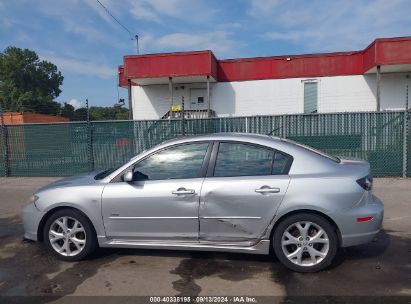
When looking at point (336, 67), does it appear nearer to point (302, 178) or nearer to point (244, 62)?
point (244, 62)

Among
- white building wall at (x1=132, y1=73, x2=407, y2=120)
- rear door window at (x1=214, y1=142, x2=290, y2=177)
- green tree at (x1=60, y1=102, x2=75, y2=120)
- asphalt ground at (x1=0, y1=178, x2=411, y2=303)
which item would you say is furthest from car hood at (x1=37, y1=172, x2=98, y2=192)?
green tree at (x1=60, y1=102, x2=75, y2=120)

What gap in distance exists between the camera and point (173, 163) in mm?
4605

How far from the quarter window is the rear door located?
0.62 feet

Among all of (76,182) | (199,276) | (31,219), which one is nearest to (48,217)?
(31,219)

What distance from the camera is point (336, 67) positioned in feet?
67.3

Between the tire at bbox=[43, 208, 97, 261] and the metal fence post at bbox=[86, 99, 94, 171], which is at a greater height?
the metal fence post at bbox=[86, 99, 94, 171]

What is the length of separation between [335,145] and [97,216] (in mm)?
7391

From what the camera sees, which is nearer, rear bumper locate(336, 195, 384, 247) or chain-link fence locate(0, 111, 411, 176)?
rear bumper locate(336, 195, 384, 247)

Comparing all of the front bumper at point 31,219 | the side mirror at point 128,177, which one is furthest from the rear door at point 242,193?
the front bumper at point 31,219

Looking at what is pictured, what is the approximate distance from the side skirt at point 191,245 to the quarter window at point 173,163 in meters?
0.75

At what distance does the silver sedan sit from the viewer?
13.8 feet

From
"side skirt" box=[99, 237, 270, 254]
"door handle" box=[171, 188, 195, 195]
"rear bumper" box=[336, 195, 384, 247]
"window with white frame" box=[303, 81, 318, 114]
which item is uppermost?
"window with white frame" box=[303, 81, 318, 114]

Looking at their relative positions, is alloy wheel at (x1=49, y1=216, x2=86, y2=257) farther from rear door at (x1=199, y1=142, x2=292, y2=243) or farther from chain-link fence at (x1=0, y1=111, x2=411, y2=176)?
chain-link fence at (x1=0, y1=111, x2=411, y2=176)

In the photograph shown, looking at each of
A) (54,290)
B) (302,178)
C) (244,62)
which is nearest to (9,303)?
(54,290)
